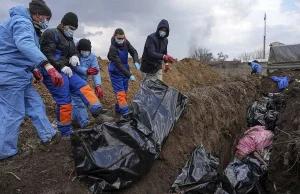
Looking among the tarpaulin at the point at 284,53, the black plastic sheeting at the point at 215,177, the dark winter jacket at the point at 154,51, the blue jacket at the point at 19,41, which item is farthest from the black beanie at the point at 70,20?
the tarpaulin at the point at 284,53

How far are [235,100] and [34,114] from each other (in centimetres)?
531

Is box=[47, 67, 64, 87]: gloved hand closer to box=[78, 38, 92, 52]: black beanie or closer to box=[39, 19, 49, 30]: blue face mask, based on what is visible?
box=[39, 19, 49, 30]: blue face mask

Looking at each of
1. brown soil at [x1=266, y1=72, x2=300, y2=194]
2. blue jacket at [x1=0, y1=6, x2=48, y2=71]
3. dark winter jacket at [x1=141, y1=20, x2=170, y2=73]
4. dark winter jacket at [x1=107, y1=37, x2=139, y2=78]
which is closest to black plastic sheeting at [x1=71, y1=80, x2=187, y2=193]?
blue jacket at [x1=0, y1=6, x2=48, y2=71]

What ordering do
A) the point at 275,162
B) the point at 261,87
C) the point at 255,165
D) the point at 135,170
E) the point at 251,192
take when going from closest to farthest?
the point at 135,170 < the point at 275,162 < the point at 251,192 < the point at 255,165 < the point at 261,87

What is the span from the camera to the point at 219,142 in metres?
5.57

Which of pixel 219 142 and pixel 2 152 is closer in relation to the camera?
pixel 2 152

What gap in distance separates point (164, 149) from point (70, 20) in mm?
2209

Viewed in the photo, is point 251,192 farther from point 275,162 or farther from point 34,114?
point 34,114

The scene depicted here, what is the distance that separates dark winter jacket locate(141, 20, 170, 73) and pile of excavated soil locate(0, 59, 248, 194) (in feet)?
3.48

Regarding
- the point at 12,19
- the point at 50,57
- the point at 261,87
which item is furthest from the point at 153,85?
the point at 261,87

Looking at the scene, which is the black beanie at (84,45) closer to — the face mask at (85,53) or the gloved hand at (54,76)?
the face mask at (85,53)

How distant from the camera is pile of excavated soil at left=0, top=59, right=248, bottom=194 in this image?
2854 mm

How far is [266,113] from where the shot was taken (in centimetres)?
602

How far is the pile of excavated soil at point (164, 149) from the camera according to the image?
2.85 meters
